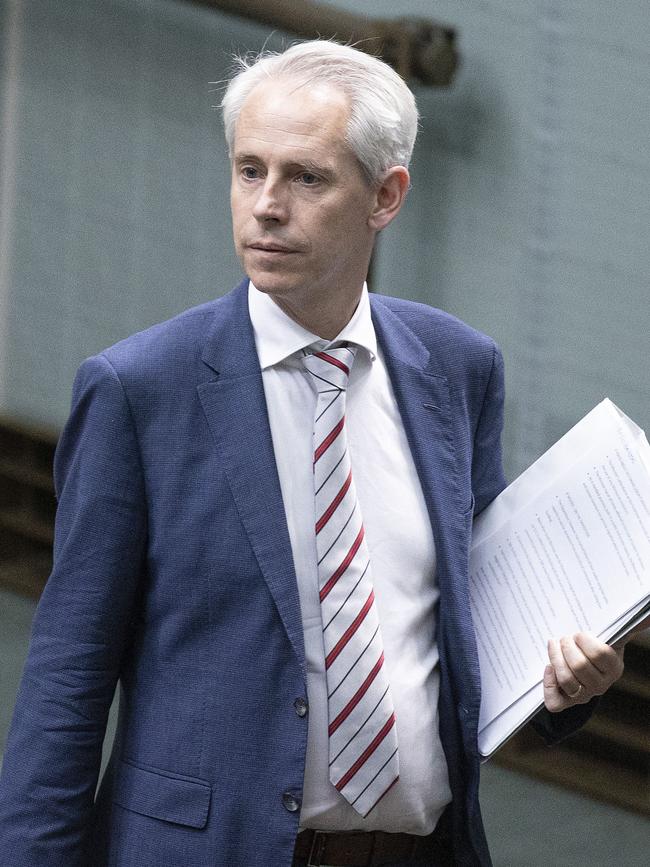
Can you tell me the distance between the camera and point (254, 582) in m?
1.84

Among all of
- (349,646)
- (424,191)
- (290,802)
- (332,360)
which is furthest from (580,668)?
(424,191)

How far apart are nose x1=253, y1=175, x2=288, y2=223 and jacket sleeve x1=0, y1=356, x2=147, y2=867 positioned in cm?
26

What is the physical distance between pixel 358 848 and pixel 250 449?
55 centimetres

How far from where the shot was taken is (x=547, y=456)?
2055mm

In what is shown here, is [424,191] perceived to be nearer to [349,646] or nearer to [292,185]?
[292,185]

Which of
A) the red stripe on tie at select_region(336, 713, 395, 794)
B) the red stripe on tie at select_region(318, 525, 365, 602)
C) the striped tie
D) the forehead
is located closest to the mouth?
the forehead

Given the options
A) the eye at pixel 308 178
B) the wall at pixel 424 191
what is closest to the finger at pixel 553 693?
the eye at pixel 308 178

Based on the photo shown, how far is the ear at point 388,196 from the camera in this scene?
1945 mm

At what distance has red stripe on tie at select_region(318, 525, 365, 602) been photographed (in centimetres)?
186

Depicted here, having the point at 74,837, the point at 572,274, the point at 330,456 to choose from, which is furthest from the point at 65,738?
the point at 572,274

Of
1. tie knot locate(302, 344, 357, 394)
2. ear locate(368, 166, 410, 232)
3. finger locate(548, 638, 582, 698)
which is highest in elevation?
ear locate(368, 166, 410, 232)

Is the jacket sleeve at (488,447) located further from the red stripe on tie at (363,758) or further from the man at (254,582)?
the red stripe on tie at (363,758)

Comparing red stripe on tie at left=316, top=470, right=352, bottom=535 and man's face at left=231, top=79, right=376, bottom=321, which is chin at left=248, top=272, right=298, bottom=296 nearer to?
man's face at left=231, top=79, right=376, bottom=321

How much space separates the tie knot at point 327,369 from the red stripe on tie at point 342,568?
20 cm
